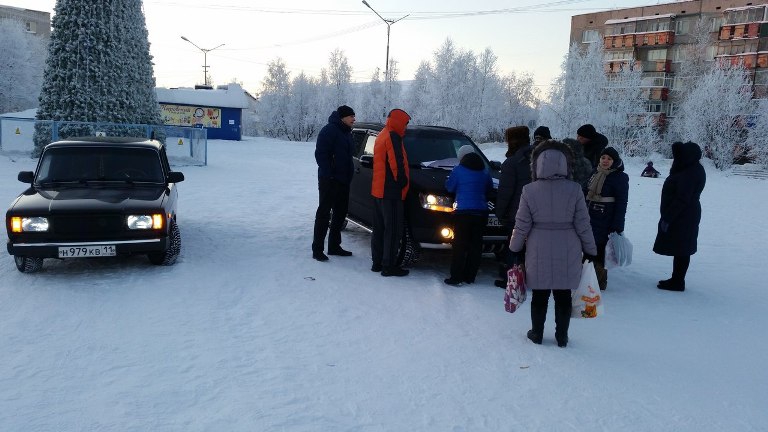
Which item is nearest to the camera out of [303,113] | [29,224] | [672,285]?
[29,224]

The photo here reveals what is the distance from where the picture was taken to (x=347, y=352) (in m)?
4.46

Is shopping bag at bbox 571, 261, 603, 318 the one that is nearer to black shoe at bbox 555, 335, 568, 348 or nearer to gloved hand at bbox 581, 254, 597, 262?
gloved hand at bbox 581, 254, 597, 262

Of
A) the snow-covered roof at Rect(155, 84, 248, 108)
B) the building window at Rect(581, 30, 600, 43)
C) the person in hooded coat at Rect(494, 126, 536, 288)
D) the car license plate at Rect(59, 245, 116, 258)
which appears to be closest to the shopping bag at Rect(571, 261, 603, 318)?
the person in hooded coat at Rect(494, 126, 536, 288)

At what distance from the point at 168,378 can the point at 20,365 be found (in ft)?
3.78

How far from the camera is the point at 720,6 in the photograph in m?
55.1

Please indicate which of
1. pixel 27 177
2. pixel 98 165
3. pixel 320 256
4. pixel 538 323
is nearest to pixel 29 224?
pixel 27 177

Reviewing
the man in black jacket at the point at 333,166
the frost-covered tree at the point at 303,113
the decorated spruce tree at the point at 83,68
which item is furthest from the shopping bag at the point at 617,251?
the frost-covered tree at the point at 303,113

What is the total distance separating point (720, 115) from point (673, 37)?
1072 inches

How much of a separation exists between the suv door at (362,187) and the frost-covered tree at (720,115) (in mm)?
33734

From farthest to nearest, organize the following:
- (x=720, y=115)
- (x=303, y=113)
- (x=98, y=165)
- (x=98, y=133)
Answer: (x=303, y=113) < (x=720, y=115) < (x=98, y=133) < (x=98, y=165)

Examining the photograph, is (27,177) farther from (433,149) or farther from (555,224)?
(555,224)

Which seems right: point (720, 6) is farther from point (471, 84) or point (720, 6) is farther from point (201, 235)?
point (201, 235)

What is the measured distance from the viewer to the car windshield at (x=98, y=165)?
6.98 meters

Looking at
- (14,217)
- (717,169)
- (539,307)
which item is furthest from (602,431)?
(717,169)
